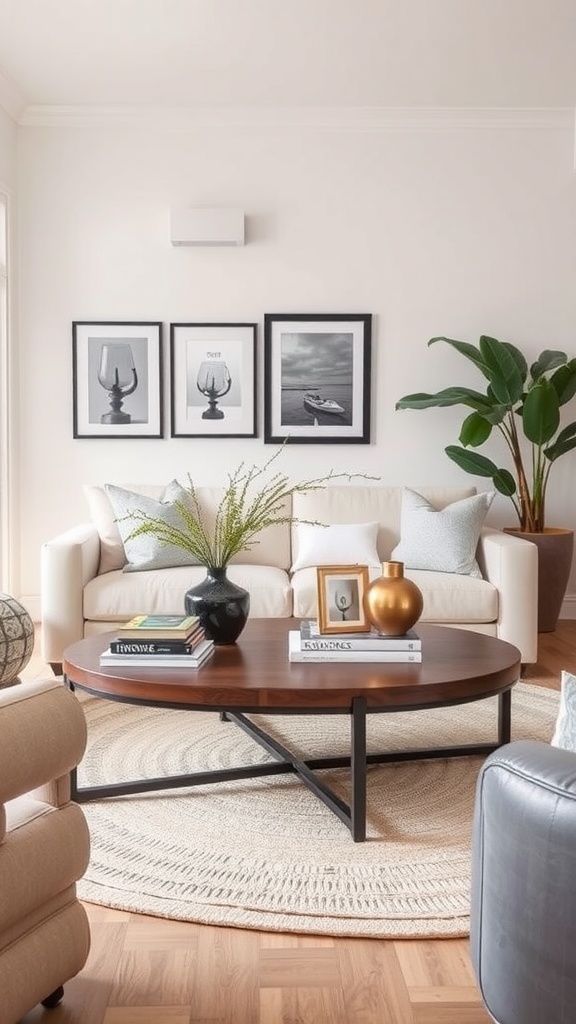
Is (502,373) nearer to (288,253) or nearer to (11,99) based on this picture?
(288,253)

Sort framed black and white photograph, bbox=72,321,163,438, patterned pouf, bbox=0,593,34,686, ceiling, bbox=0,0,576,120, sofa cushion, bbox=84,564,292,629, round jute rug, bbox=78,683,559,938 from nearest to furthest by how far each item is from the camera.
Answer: round jute rug, bbox=78,683,559,938, patterned pouf, bbox=0,593,34,686, ceiling, bbox=0,0,576,120, sofa cushion, bbox=84,564,292,629, framed black and white photograph, bbox=72,321,163,438

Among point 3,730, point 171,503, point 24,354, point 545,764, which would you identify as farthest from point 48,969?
point 24,354

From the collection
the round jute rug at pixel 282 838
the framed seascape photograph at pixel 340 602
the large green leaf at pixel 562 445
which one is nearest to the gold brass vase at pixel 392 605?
the framed seascape photograph at pixel 340 602

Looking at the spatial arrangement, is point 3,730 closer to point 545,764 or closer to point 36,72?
point 545,764

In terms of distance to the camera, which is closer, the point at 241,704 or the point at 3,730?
the point at 3,730

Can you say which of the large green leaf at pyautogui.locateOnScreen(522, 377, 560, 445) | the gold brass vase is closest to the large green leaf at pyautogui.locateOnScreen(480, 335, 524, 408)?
the large green leaf at pyautogui.locateOnScreen(522, 377, 560, 445)

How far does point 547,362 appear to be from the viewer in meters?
5.11

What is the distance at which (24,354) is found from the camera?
5457 mm

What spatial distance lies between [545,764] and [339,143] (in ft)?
15.3

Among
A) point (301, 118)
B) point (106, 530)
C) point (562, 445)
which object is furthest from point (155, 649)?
point (301, 118)

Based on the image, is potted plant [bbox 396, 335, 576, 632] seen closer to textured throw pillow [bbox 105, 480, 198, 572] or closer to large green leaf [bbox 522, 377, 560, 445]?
large green leaf [bbox 522, 377, 560, 445]

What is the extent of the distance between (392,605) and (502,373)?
2.50 metres

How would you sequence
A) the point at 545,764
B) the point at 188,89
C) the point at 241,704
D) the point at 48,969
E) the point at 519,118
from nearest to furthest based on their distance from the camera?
the point at 545,764 → the point at 48,969 → the point at 241,704 → the point at 188,89 → the point at 519,118

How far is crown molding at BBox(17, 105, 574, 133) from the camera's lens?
532cm
